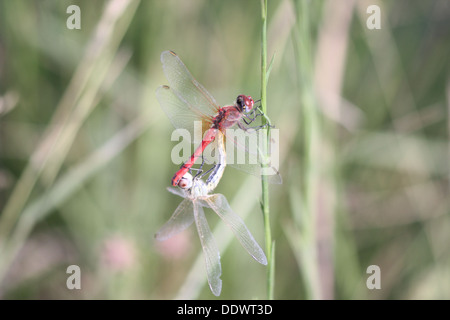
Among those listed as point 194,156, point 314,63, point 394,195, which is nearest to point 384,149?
point 394,195

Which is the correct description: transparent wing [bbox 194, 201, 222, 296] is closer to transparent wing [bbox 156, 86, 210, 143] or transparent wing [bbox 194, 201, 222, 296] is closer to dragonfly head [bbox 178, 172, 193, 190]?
dragonfly head [bbox 178, 172, 193, 190]

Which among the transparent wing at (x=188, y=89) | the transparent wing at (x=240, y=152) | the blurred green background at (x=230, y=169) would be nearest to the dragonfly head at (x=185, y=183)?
the transparent wing at (x=240, y=152)

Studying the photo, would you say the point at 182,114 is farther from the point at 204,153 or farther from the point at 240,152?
the point at 240,152

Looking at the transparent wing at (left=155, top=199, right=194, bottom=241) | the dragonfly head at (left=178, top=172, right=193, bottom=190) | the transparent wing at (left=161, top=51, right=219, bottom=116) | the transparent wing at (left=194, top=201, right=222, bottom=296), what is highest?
the transparent wing at (left=161, top=51, right=219, bottom=116)

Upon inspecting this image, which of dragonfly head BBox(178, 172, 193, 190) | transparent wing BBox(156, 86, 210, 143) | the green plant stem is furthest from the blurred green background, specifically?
the green plant stem

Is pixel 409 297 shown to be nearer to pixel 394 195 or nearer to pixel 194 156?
pixel 394 195

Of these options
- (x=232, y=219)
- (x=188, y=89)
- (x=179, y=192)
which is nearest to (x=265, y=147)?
(x=232, y=219)

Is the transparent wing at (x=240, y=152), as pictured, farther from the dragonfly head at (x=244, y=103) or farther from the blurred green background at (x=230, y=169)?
the blurred green background at (x=230, y=169)
